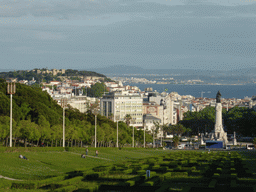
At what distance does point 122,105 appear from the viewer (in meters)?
158

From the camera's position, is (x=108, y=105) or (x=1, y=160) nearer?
(x=1, y=160)

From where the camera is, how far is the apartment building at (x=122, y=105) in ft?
515

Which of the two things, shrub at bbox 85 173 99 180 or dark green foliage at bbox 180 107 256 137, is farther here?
dark green foliage at bbox 180 107 256 137

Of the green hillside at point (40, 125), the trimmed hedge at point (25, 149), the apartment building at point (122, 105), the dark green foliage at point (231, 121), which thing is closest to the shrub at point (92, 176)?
the trimmed hedge at point (25, 149)

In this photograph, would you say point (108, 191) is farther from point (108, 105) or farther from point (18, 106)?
point (108, 105)

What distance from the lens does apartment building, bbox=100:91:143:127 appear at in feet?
515

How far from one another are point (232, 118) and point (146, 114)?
38.7m

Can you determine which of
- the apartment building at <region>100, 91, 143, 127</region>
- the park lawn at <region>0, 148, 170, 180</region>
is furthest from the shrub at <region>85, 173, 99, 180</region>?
the apartment building at <region>100, 91, 143, 127</region>

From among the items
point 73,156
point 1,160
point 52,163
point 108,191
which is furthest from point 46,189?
point 73,156

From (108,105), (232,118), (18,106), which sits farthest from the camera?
(108,105)

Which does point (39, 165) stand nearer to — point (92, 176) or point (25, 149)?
point (25, 149)

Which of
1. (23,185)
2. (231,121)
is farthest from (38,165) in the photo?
(231,121)

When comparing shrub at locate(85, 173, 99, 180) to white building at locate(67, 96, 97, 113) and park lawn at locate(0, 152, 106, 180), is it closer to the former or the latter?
park lawn at locate(0, 152, 106, 180)

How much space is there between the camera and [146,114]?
163500mm
